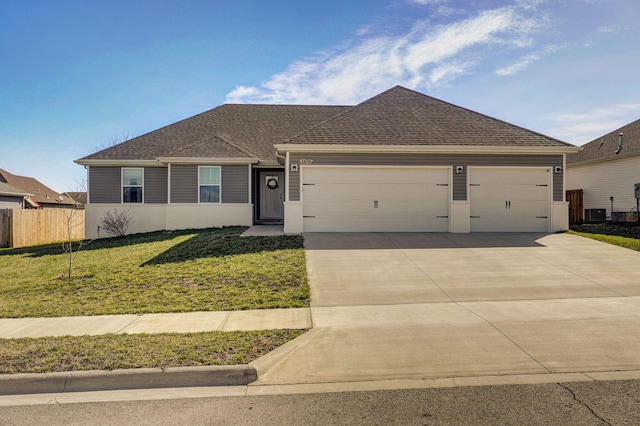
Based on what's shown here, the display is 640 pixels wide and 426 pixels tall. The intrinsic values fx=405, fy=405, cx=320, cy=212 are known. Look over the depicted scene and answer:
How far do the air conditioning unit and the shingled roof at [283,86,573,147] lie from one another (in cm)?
807

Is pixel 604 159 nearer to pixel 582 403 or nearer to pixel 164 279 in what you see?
pixel 582 403

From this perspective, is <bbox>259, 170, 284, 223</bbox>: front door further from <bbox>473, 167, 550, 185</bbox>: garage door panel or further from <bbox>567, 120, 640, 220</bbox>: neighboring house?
<bbox>567, 120, 640, 220</bbox>: neighboring house

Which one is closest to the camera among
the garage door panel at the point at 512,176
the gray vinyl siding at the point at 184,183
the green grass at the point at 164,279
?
the green grass at the point at 164,279

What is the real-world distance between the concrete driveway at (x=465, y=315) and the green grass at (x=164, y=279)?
2.79ft

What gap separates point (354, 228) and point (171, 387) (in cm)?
1006

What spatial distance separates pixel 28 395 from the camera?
4.26 metres

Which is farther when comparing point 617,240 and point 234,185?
point 234,185

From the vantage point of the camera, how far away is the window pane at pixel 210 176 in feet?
56.6

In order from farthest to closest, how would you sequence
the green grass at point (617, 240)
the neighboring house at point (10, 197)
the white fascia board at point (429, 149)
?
the neighboring house at point (10, 197), the white fascia board at point (429, 149), the green grass at point (617, 240)

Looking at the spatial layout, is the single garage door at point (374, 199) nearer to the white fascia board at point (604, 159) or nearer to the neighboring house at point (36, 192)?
the white fascia board at point (604, 159)

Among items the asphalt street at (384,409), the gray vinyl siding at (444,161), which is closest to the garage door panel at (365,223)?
the gray vinyl siding at (444,161)

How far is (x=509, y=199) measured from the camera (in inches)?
557

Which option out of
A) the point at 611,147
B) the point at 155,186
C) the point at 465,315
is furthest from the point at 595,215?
the point at 155,186

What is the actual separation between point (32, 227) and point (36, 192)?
26.9 meters
